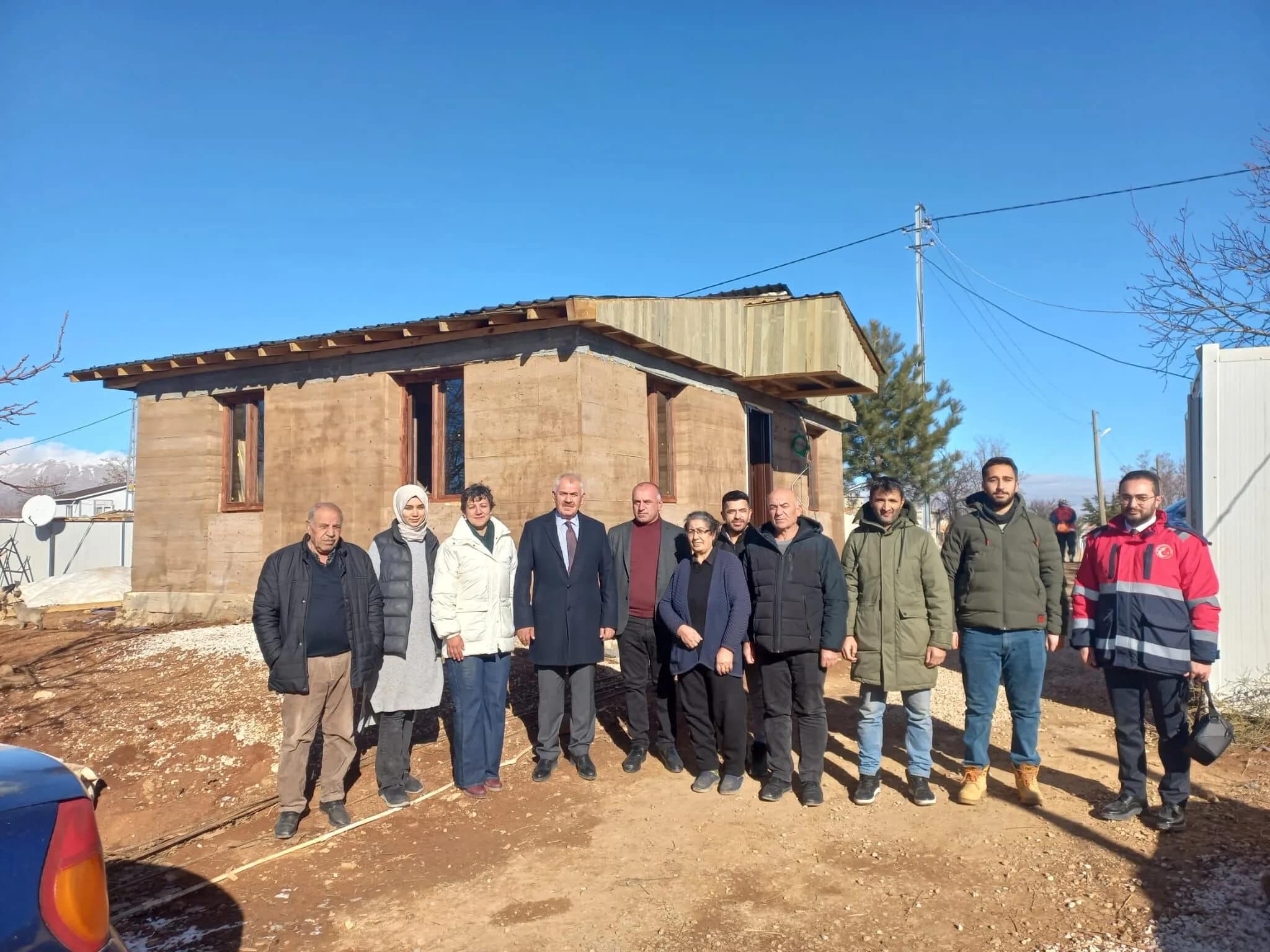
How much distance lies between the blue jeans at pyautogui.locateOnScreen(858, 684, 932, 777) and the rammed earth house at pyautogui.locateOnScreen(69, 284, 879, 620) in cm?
463

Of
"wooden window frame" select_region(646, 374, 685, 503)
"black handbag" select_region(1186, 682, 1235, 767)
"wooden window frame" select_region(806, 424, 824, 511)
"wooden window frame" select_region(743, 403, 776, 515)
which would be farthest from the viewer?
"wooden window frame" select_region(806, 424, 824, 511)

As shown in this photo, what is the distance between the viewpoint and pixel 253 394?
12203 mm

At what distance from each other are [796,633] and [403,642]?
2.52 m

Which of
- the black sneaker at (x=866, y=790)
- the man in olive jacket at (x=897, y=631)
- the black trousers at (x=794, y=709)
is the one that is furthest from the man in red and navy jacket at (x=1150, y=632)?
the black trousers at (x=794, y=709)

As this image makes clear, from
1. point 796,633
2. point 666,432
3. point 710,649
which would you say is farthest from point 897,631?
point 666,432

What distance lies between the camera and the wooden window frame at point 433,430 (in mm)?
10523

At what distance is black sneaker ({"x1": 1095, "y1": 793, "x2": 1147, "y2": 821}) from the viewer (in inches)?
189

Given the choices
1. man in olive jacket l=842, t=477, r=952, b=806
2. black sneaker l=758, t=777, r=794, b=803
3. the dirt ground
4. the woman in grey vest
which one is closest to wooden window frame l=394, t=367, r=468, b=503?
the dirt ground

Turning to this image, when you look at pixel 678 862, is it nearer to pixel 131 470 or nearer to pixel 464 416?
pixel 464 416

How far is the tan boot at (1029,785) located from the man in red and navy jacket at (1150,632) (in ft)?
1.18

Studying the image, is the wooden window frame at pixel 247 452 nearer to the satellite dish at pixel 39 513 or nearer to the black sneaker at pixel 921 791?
the black sneaker at pixel 921 791

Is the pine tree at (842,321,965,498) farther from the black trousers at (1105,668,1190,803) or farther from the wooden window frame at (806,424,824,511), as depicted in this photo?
the black trousers at (1105,668,1190,803)

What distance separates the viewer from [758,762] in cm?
589

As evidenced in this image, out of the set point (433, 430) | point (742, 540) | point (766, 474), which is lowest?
point (742, 540)
